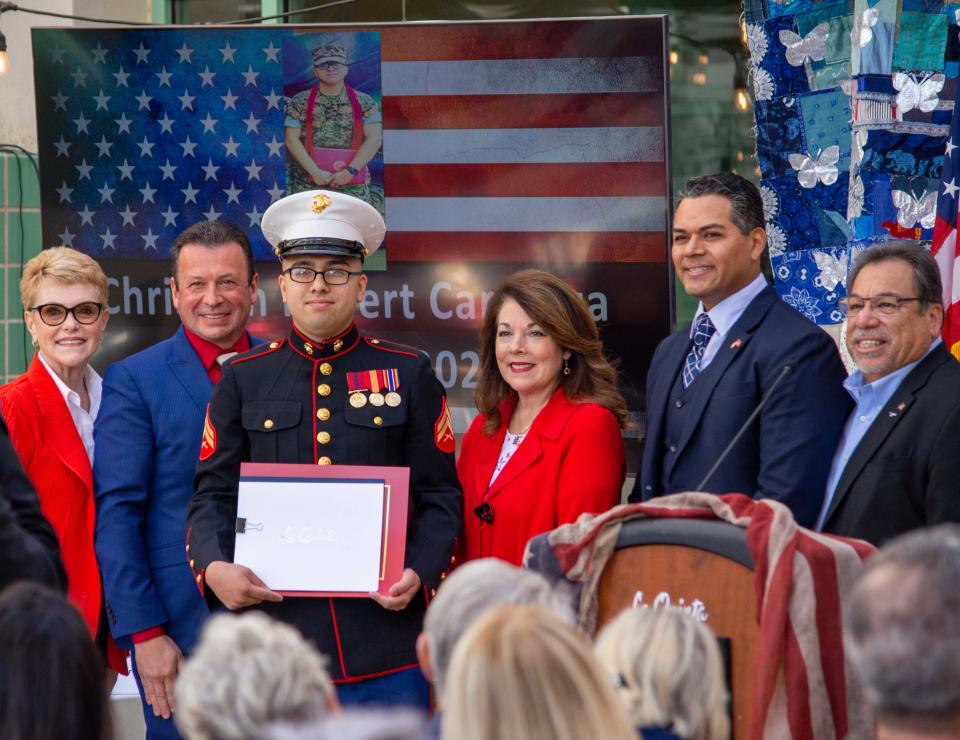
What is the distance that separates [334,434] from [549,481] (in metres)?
0.65

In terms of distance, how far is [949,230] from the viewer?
13.8 feet

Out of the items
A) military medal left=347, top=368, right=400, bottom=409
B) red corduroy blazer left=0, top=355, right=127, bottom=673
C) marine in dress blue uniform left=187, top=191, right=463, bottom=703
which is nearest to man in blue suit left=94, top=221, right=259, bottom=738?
red corduroy blazer left=0, top=355, right=127, bottom=673

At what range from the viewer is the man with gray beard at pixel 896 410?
3.22 meters

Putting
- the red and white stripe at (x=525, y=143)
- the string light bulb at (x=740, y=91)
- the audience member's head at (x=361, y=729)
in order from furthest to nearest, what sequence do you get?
the string light bulb at (x=740, y=91), the red and white stripe at (x=525, y=143), the audience member's head at (x=361, y=729)

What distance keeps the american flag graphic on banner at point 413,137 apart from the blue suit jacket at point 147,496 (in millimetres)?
1590

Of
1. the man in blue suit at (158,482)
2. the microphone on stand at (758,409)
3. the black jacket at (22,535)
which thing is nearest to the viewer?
the black jacket at (22,535)

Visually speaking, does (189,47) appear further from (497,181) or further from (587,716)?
(587,716)

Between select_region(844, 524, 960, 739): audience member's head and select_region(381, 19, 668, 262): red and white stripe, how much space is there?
3.43 meters

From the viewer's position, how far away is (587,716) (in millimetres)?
1700

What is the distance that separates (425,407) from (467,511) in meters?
0.40

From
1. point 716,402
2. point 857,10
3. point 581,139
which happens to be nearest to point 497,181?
point 581,139

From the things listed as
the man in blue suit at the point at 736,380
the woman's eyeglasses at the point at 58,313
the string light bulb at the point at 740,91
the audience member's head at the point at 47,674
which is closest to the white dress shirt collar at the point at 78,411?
the woman's eyeglasses at the point at 58,313

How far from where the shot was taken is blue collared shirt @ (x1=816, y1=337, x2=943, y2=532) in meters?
3.43

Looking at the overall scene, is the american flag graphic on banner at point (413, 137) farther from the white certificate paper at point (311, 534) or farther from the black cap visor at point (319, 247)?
the white certificate paper at point (311, 534)
